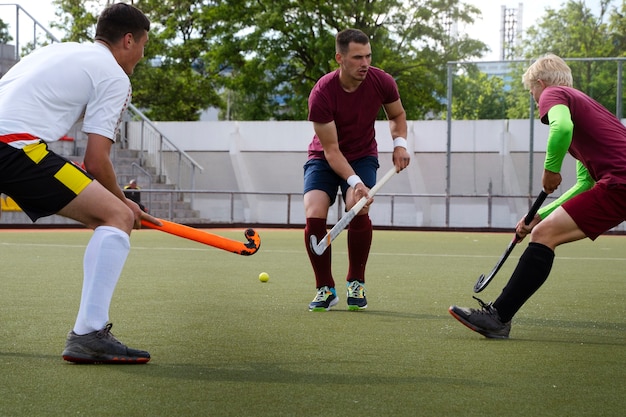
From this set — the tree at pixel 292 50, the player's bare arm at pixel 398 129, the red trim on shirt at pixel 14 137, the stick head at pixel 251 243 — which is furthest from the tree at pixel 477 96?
the red trim on shirt at pixel 14 137

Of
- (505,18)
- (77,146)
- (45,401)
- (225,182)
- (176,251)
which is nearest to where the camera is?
(45,401)

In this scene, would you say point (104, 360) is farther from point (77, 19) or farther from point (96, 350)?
point (77, 19)

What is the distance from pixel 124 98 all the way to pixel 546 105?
85.2 inches

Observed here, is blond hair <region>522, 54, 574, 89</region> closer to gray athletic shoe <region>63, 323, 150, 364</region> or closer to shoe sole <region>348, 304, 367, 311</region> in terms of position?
shoe sole <region>348, 304, 367, 311</region>

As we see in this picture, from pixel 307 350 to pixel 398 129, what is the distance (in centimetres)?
276

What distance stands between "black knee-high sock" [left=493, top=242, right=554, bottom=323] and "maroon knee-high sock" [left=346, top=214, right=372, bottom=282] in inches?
67.6

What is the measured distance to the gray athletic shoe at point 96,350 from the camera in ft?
14.8

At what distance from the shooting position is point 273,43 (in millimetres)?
39031

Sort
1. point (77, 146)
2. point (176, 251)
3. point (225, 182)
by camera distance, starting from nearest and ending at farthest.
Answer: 1. point (176, 251)
2. point (77, 146)
3. point (225, 182)

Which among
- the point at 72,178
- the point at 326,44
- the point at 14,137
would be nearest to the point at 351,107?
the point at 72,178

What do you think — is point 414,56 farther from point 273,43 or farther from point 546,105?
point 546,105

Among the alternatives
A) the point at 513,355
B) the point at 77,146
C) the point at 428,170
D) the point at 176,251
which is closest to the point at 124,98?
the point at 513,355

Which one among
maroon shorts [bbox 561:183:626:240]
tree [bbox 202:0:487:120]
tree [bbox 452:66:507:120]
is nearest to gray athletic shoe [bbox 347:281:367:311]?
maroon shorts [bbox 561:183:626:240]

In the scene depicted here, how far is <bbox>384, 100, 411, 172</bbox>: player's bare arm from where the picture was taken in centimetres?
716
